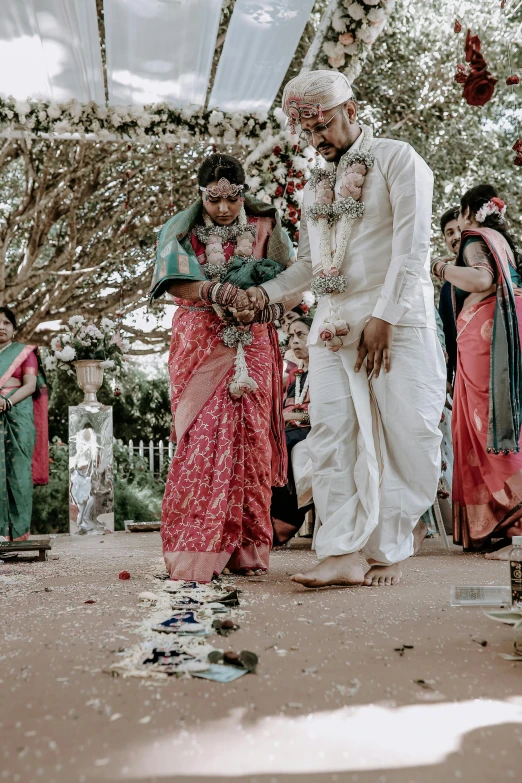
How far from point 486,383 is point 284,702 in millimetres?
3421

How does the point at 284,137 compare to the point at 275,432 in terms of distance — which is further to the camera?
the point at 284,137

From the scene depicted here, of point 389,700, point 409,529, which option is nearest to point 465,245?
point 409,529

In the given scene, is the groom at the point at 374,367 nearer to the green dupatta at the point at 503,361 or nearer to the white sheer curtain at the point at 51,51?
the green dupatta at the point at 503,361

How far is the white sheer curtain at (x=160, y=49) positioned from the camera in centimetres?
625

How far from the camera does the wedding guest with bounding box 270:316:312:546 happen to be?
218 inches

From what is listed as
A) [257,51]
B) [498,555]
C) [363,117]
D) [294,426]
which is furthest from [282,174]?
[498,555]

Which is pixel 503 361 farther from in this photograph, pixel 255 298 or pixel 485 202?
pixel 255 298

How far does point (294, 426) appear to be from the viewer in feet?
18.9

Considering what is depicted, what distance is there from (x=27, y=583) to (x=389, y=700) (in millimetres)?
2377

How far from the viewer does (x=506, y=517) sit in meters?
4.39

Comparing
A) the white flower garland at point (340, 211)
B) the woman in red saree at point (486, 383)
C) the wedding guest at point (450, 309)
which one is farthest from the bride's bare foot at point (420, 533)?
the white flower garland at point (340, 211)

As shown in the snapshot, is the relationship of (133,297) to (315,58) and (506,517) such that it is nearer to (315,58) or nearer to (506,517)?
(315,58)

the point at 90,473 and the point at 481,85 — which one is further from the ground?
the point at 481,85

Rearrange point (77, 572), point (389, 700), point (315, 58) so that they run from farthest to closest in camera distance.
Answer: point (315, 58) < point (77, 572) < point (389, 700)
